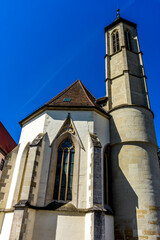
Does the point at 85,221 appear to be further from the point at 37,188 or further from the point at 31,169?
the point at 31,169

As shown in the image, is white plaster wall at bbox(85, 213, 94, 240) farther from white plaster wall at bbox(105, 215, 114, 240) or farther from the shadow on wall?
the shadow on wall

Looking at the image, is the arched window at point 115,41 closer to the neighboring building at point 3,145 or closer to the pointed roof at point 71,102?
the pointed roof at point 71,102

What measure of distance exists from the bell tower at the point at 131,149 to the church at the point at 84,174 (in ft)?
0.15

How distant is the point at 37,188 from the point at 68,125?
3985 mm

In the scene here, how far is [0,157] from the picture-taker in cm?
1698

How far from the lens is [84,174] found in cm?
957

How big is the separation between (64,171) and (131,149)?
14.2 ft

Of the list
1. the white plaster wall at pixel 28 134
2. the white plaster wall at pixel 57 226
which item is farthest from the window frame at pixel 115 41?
the white plaster wall at pixel 57 226

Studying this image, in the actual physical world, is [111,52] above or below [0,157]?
above

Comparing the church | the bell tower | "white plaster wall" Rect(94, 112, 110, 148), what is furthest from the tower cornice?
"white plaster wall" Rect(94, 112, 110, 148)

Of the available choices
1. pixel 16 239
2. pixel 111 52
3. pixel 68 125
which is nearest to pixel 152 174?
Answer: pixel 68 125

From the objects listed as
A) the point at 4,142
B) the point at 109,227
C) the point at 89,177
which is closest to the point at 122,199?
the point at 109,227

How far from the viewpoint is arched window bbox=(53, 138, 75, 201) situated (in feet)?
30.4

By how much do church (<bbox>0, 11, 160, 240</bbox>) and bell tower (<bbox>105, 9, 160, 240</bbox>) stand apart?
0.05 m
